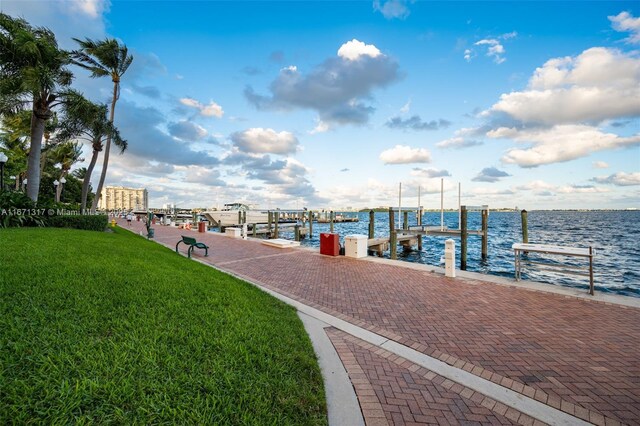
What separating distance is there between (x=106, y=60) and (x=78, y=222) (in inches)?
524

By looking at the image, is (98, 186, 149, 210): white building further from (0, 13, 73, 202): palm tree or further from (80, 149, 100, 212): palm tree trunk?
(0, 13, 73, 202): palm tree

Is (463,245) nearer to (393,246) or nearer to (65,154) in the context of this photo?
(393,246)

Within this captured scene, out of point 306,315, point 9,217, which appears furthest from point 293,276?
point 9,217

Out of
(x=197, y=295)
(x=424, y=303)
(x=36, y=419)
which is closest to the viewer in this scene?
(x=36, y=419)

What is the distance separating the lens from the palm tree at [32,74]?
14.9 metres

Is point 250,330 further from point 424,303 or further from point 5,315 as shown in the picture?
point 424,303

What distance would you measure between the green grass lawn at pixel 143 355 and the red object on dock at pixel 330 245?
7.43 m

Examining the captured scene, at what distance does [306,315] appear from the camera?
5.72 meters

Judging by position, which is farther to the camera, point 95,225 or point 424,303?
point 95,225

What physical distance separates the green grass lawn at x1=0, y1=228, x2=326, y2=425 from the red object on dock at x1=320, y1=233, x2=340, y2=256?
24.4 feet

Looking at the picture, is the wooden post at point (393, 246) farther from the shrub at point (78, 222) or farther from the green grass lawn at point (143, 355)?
the shrub at point (78, 222)

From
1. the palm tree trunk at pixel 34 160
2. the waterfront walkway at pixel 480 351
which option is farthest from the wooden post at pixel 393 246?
the palm tree trunk at pixel 34 160

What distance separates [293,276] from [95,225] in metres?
13.9

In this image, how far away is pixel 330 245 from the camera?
13.0m
